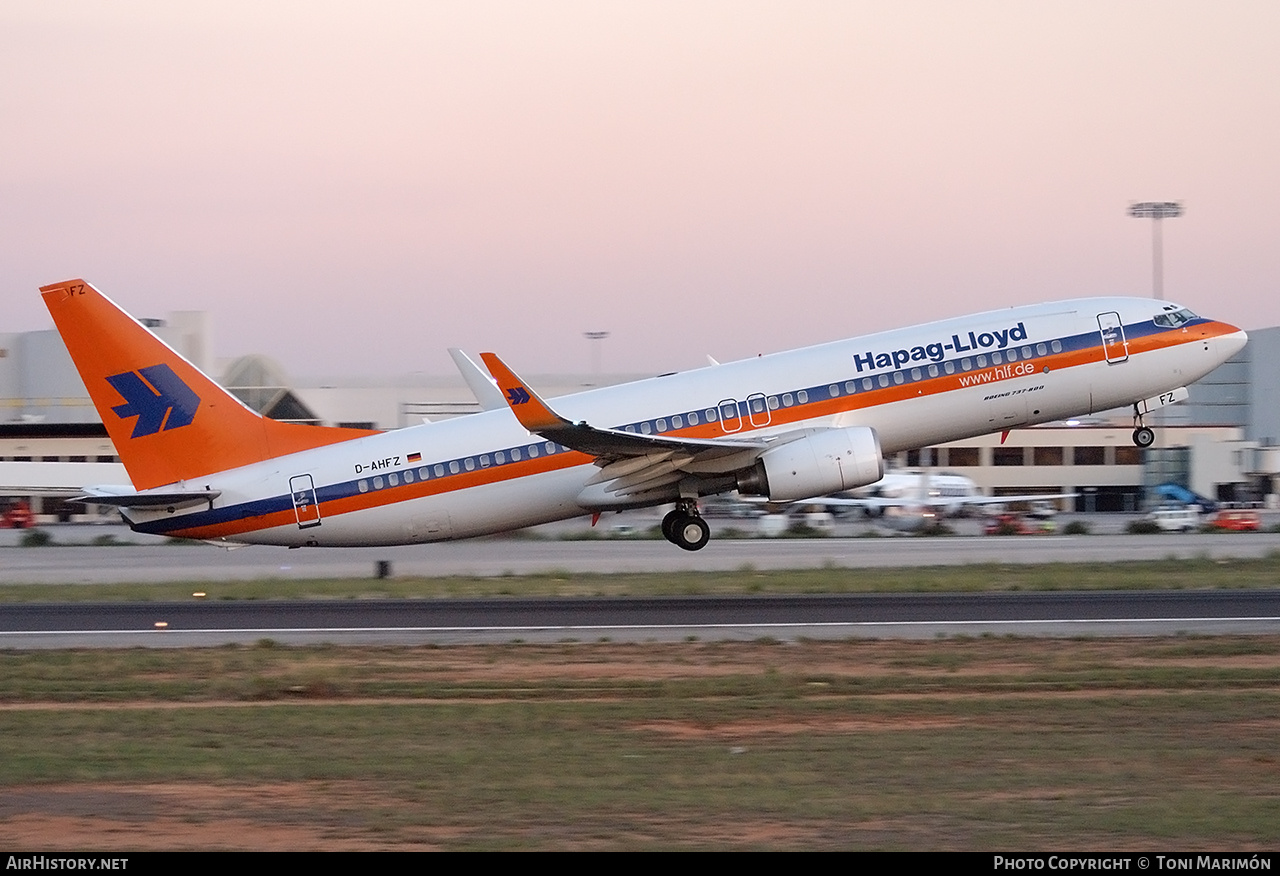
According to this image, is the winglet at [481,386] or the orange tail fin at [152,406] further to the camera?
the winglet at [481,386]

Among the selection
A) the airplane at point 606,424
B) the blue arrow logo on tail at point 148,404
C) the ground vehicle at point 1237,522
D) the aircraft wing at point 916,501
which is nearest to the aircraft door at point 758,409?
the airplane at point 606,424

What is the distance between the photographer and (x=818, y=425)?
29.0 metres

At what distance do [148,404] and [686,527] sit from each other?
11.8m

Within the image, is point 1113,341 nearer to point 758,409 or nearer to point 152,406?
point 758,409

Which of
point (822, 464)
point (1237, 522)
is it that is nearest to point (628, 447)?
point (822, 464)

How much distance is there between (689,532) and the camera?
1196 inches

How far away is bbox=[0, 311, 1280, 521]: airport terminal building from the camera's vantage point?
7931cm

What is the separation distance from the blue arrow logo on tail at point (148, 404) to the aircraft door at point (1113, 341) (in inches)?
762

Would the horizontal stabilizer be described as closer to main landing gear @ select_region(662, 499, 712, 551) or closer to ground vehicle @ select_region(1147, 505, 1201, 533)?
main landing gear @ select_region(662, 499, 712, 551)

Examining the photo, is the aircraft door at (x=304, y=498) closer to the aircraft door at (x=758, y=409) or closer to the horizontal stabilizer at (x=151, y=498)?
the horizontal stabilizer at (x=151, y=498)

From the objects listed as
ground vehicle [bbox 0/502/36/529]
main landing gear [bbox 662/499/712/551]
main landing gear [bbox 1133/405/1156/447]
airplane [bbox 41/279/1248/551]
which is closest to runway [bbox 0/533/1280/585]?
main landing gear [bbox 662/499/712/551]

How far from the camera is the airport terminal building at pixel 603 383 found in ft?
260
